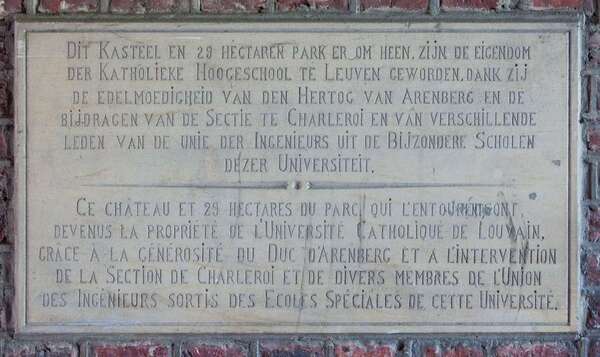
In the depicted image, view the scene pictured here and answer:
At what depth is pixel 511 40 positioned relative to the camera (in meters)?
2.30

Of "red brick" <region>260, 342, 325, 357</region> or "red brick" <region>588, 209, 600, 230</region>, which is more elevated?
"red brick" <region>588, 209, 600, 230</region>

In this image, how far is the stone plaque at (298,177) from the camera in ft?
7.53

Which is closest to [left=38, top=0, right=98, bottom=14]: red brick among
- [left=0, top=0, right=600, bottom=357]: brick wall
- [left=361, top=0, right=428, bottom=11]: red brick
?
[left=0, top=0, right=600, bottom=357]: brick wall

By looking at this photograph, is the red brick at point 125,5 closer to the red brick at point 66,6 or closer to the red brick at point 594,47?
the red brick at point 66,6

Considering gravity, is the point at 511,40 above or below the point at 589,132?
above

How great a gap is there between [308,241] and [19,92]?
0.91 m

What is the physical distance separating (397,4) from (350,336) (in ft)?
3.08

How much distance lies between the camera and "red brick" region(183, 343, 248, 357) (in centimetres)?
233

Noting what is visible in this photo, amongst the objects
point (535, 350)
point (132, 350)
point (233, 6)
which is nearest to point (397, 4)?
point (233, 6)

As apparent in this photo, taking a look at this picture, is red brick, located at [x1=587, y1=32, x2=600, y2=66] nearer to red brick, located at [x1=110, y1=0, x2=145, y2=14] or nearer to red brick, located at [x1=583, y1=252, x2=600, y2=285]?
red brick, located at [x1=583, y1=252, x2=600, y2=285]

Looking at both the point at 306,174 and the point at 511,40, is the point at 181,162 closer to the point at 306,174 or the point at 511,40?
the point at 306,174

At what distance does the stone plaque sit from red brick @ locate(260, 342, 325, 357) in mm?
52

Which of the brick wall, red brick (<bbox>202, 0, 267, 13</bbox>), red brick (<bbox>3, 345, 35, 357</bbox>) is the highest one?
red brick (<bbox>202, 0, 267, 13</bbox>)

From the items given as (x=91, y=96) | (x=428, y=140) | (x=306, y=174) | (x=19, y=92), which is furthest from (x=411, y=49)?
(x=19, y=92)
